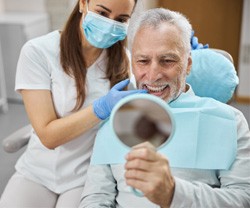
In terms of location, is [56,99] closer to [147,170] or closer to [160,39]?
[160,39]

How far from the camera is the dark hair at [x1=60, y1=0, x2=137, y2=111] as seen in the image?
1.45 m

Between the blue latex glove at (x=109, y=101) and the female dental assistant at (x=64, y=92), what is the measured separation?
3.4 inches

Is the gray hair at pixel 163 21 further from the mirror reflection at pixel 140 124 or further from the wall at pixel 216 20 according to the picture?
the wall at pixel 216 20

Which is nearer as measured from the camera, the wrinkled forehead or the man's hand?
the man's hand

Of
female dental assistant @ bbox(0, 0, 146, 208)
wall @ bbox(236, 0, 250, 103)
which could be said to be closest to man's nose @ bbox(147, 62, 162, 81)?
female dental assistant @ bbox(0, 0, 146, 208)

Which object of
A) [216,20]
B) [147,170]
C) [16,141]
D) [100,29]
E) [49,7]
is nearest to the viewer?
[147,170]

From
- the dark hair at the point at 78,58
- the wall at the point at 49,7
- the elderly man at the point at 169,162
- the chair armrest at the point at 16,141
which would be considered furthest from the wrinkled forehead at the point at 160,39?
the wall at the point at 49,7

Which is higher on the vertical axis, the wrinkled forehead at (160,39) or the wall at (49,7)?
the wrinkled forehead at (160,39)

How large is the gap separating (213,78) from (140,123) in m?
0.74

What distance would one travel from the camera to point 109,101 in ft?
3.97

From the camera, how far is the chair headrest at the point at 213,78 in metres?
1.46

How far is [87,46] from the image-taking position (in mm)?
1524

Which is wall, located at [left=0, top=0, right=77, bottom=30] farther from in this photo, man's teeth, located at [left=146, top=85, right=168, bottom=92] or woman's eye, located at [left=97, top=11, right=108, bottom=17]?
man's teeth, located at [left=146, top=85, right=168, bottom=92]

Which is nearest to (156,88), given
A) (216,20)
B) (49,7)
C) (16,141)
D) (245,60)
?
(16,141)
